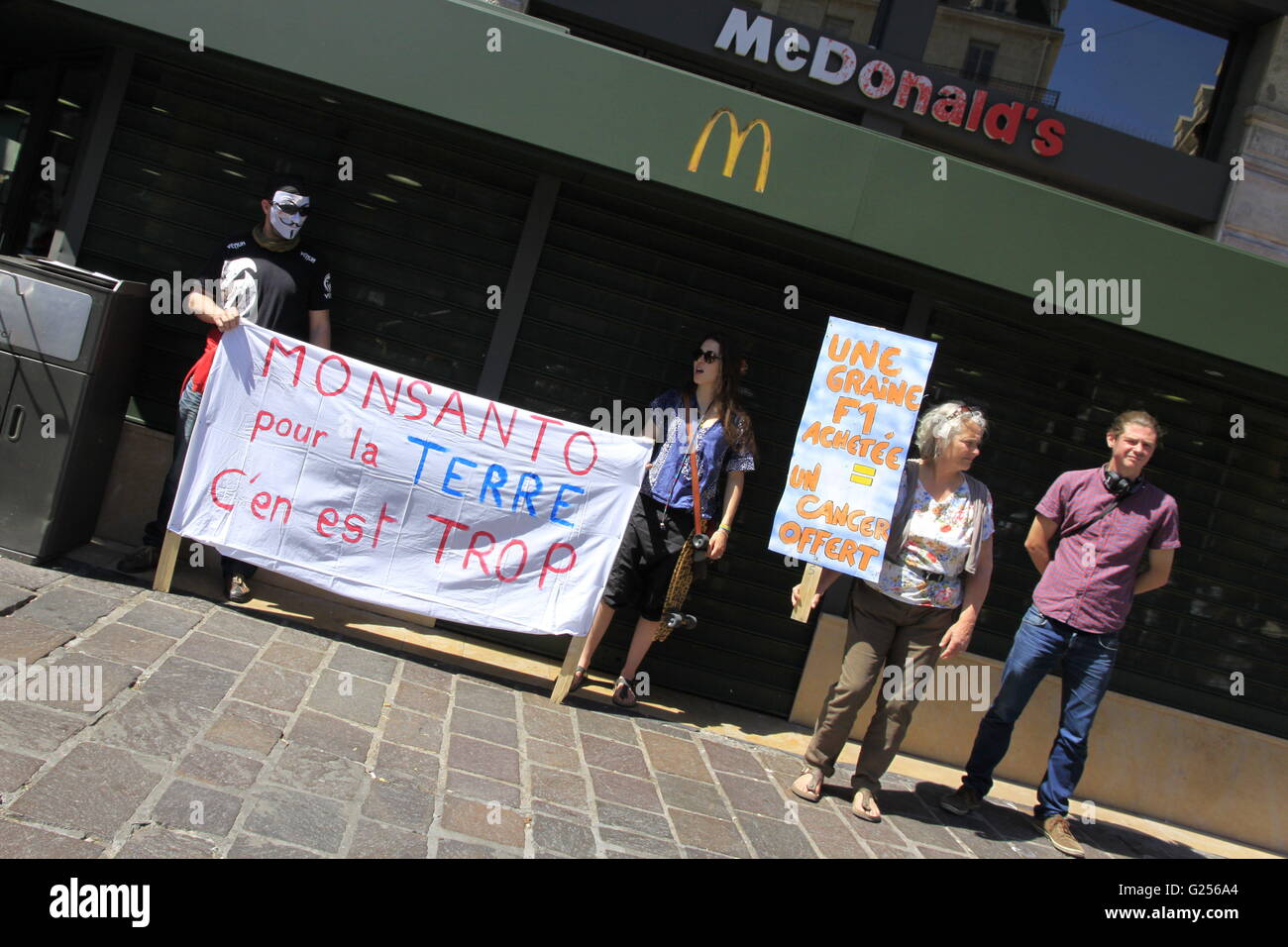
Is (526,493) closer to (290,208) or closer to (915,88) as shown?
(290,208)

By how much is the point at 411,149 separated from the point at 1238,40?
6.32 meters

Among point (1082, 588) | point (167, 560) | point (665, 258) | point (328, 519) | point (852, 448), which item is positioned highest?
point (665, 258)

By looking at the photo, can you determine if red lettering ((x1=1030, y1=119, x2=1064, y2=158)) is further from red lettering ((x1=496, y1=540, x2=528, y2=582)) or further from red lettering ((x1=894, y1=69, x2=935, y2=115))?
red lettering ((x1=496, y1=540, x2=528, y2=582))

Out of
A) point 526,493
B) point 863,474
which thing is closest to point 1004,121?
point 863,474

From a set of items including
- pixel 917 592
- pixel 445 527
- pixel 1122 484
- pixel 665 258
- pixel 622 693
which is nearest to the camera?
pixel 917 592

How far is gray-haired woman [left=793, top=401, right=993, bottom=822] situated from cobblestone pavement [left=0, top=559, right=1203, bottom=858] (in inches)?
18.2

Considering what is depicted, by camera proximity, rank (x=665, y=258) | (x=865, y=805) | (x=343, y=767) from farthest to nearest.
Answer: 1. (x=665, y=258)
2. (x=865, y=805)
3. (x=343, y=767)

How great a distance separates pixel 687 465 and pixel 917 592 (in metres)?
1.40

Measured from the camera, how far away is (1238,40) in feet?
25.1

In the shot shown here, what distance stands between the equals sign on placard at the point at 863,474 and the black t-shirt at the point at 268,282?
124 inches

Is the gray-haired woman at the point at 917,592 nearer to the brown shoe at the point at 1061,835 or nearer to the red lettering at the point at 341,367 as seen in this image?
the brown shoe at the point at 1061,835

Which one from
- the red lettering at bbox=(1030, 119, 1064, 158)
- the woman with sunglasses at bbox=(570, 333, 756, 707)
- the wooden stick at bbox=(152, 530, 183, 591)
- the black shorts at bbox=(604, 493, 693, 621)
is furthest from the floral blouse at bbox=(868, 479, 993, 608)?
the wooden stick at bbox=(152, 530, 183, 591)

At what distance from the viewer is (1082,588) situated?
16.9ft
